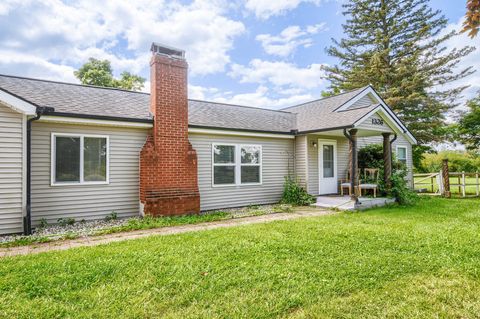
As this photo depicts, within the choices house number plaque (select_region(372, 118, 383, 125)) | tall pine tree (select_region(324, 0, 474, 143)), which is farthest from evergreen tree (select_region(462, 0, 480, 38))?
tall pine tree (select_region(324, 0, 474, 143))

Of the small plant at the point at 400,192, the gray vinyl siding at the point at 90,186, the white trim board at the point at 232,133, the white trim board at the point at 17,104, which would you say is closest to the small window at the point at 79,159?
the gray vinyl siding at the point at 90,186

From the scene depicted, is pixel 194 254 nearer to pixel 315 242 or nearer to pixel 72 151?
pixel 315 242

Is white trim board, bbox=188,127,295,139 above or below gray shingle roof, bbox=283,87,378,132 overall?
below

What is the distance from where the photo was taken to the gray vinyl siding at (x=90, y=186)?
690cm

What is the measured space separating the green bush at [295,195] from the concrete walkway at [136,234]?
1706 mm

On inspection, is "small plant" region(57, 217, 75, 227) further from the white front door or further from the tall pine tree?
the tall pine tree

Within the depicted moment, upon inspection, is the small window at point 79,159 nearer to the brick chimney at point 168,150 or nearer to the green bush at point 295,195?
the brick chimney at point 168,150

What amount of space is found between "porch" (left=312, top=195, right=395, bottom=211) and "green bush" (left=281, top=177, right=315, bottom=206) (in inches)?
15.1

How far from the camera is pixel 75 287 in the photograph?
3393mm

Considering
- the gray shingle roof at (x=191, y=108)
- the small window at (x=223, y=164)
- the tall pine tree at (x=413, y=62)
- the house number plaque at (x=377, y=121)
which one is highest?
the tall pine tree at (x=413, y=62)

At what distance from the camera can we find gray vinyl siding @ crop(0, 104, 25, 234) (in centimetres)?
605

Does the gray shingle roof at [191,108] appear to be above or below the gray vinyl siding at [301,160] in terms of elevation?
above

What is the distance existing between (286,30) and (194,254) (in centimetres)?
1647

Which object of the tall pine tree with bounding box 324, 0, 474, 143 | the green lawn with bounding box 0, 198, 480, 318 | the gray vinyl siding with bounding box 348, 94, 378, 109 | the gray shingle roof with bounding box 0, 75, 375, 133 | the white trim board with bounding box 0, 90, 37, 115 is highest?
the tall pine tree with bounding box 324, 0, 474, 143
